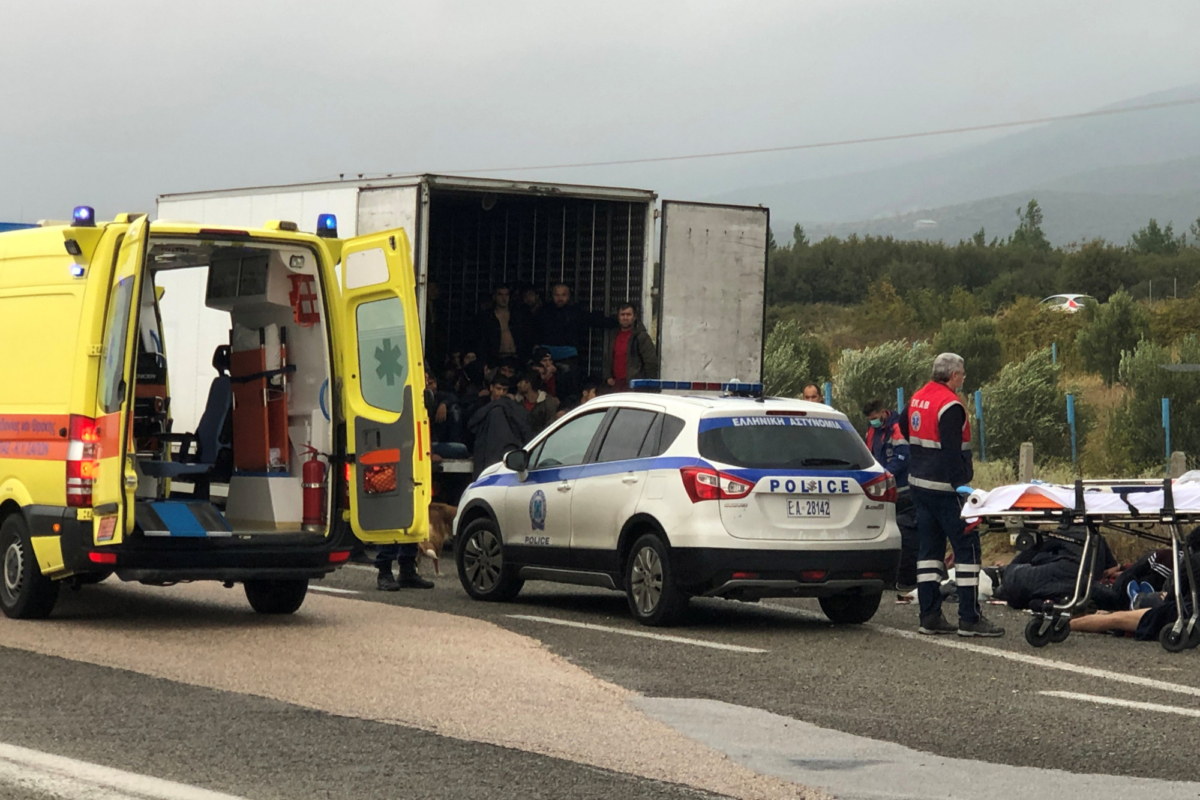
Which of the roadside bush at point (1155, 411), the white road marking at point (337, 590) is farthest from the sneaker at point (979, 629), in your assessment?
the roadside bush at point (1155, 411)

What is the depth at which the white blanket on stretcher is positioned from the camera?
1007 centimetres

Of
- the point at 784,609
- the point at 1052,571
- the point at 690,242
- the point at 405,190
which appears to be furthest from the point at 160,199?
the point at 1052,571

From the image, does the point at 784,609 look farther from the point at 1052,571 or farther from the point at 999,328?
the point at 999,328

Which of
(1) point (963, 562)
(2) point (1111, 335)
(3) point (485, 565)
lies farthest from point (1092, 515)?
(2) point (1111, 335)

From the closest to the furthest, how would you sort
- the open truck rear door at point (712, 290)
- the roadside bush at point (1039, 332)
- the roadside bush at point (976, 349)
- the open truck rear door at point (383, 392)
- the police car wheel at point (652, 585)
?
the open truck rear door at point (383, 392)
the police car wheel at point (652, 585)
the open truck rear door at point (712, 290)
the roadside bush at point (976, 349)
the roadside bush at point (1039, 332)

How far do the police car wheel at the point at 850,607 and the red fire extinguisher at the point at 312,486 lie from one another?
3.65 meters

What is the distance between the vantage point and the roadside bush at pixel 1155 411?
29047 millimetres

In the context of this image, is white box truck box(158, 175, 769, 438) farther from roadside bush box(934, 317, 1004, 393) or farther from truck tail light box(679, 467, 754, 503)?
roadside bush box(934, 317, 1004, 393)

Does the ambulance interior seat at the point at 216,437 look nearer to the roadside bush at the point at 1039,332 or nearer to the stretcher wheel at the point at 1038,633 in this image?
the stretcher wheel at the point at 1038,633

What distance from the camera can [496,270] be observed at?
20.8 meters

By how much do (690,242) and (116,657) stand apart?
888 cm

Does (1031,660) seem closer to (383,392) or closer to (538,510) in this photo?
(538,510)

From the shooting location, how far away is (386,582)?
1375 cm

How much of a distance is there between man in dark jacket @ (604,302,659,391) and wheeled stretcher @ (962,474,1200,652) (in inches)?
247
